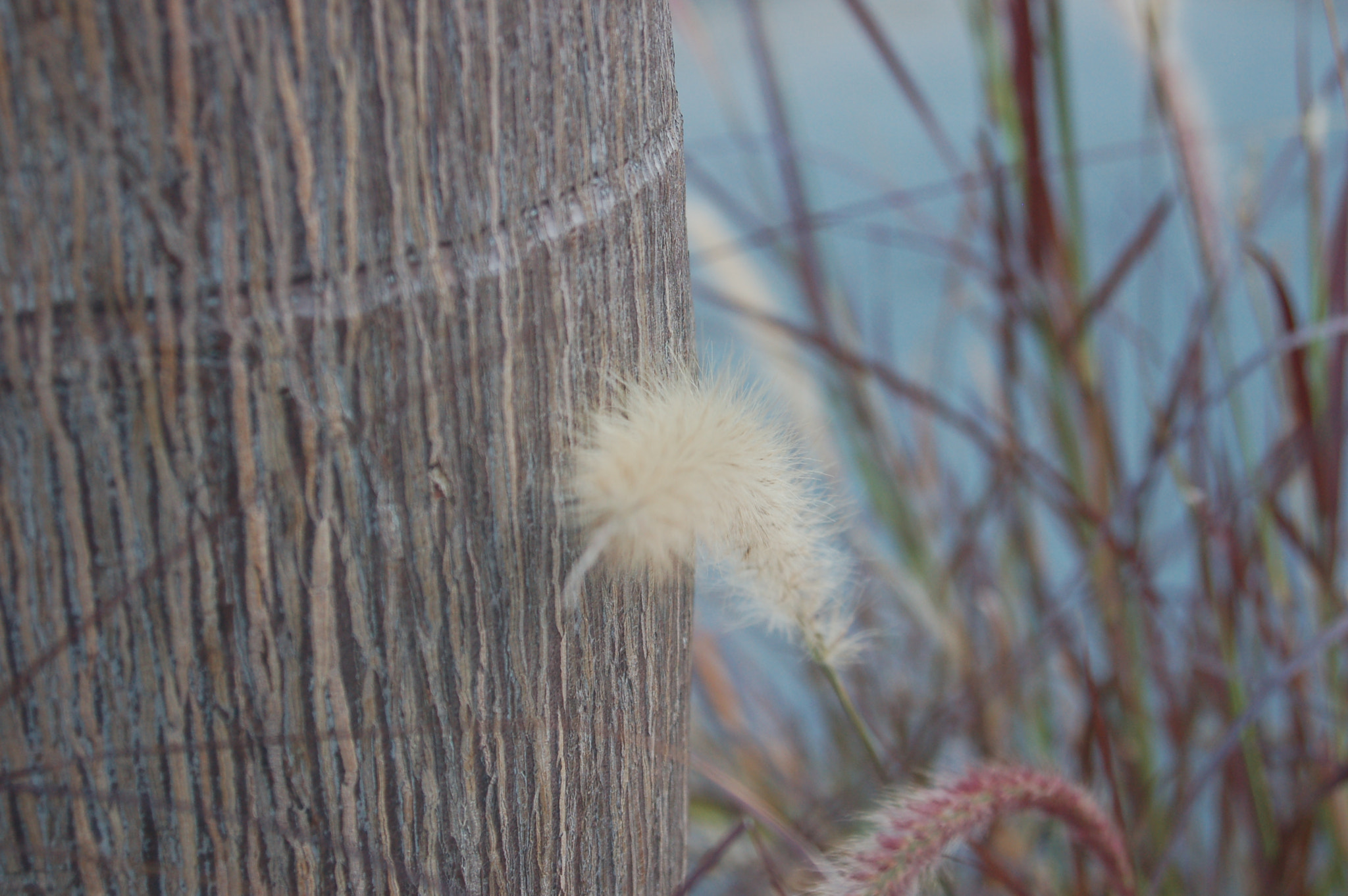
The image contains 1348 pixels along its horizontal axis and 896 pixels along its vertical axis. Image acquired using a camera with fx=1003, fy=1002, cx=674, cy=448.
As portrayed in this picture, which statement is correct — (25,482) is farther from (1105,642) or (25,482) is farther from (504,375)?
(1105,642)

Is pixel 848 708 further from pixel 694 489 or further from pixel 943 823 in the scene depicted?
pixel 694 489

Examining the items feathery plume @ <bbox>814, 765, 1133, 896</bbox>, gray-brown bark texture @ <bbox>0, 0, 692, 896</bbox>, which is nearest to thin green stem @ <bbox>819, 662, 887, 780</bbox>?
feathery plume @ <bbox>814, 765, 1133, 896</bbox>

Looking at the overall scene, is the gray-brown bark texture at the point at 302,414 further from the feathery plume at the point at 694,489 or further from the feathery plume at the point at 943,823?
the feathery plume at the point at 943,823

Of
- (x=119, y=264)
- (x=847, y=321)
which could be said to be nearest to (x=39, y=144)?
(x=119, y=264)

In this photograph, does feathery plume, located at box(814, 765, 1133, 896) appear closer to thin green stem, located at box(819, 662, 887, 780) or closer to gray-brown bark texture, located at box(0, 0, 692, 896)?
thin green stem, located at box(819, 662, 887, 780)

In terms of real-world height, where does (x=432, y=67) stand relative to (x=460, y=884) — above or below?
above

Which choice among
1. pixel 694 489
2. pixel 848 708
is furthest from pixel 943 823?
pixel 694 489

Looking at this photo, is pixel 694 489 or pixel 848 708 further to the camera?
pixel 848 708
